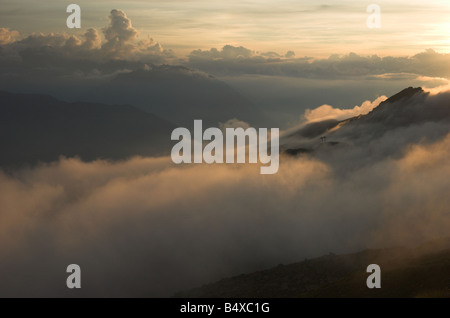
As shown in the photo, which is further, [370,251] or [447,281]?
[370,251]

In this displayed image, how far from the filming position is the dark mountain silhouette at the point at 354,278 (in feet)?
256

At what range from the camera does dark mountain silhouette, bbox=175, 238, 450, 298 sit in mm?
78081

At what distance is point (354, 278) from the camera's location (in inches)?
3452
